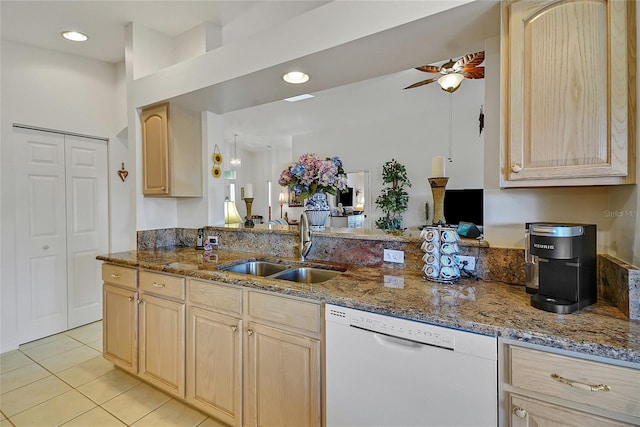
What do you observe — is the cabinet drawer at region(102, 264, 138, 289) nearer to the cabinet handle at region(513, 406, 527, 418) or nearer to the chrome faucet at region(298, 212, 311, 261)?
the chrome faucet at region(298, 212, 311, 261)

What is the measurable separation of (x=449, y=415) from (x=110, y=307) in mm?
2364

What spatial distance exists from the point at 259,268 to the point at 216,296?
515 millimetres

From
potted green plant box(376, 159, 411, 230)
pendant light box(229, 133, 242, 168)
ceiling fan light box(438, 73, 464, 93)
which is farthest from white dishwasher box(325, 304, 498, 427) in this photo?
pendant light box(229, 133, 242, 168)

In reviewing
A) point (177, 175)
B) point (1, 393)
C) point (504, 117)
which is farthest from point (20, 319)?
point (504, 117)

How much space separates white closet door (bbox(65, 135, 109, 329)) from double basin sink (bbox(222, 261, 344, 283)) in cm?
224

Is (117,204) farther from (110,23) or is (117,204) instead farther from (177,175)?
(110,23)

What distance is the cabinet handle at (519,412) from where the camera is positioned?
99cm

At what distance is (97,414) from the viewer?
1960 mm

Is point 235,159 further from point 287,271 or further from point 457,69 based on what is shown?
point 287,271

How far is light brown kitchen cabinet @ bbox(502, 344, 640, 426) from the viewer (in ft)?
2.85

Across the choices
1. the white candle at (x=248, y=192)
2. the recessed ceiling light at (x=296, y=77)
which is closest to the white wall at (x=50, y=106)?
the white candle at (x=248, y=192)

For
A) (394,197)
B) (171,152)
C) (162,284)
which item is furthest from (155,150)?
(394,197)

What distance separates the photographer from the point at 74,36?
276 cm

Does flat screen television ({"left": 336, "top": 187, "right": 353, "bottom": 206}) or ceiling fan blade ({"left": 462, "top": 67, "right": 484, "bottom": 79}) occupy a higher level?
ceiling fan blade ({"left": 462, "top": 67, "right": 484, "bottom": 79})
